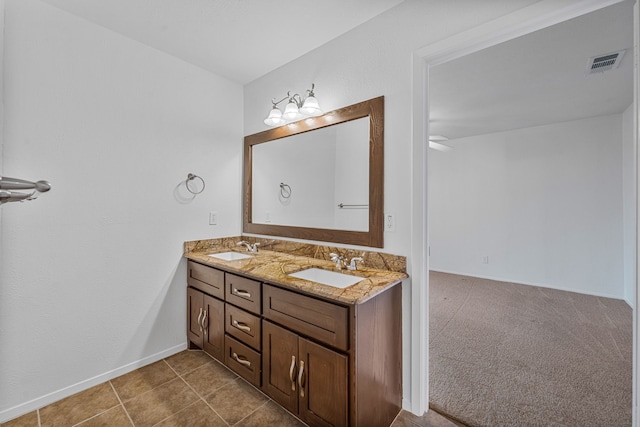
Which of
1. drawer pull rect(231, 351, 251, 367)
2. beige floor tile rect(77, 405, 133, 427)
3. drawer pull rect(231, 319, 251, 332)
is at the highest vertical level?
drawer pull rect(231, 319, 251, 332)

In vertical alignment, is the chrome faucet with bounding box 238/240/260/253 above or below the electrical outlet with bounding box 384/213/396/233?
below

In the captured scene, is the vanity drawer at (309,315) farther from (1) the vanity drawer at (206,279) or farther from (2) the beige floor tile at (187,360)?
(2) the beige floor tile at (187,360)

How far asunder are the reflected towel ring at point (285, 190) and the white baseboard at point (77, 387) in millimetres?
1536

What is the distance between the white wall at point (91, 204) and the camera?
165 centimetres

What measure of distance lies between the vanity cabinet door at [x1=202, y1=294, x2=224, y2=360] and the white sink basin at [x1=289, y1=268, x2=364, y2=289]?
647 millimetres

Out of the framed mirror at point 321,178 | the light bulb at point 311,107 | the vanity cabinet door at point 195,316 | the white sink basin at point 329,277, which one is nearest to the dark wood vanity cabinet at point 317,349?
the white sink basin at point 329,277

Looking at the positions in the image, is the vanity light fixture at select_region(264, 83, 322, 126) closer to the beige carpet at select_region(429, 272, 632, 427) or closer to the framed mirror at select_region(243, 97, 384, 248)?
the framed mirror at select_region(243, 97, 384, 248)

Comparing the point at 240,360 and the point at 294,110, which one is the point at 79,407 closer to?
the point at 240,360

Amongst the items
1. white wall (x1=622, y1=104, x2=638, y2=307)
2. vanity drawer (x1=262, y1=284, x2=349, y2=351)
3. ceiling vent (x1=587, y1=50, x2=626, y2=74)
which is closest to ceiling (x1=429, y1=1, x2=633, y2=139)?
ceiling vent (x1=587, y1=50, x2=626, y2=74)

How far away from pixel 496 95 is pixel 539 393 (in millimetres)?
2793

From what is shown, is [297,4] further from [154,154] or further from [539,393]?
[539,393]

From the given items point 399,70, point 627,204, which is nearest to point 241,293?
point 399,70

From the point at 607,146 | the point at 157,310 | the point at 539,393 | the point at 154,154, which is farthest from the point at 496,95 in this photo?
the point at 157,310

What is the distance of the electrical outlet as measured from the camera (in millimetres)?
1755
